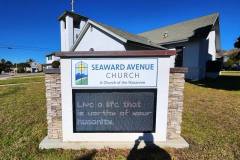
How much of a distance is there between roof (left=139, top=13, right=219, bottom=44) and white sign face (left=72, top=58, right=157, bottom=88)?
16.3 m

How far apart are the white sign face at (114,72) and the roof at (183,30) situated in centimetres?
1632

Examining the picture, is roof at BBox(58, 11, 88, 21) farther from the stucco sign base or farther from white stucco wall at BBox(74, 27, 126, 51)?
the stucco sign base

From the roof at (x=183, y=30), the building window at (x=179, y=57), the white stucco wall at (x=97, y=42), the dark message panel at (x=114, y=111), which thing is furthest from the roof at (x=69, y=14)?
the dark message panel at (x=114, y=111)

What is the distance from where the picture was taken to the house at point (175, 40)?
660 inches

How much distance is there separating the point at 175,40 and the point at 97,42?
8.28 metres

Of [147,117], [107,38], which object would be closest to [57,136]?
[147,117]

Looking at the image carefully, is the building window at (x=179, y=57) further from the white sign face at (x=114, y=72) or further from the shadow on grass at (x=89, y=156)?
the shadow on grass at (x=89, y=156)

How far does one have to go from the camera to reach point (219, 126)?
5645mm

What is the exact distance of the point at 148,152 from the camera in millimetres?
3957

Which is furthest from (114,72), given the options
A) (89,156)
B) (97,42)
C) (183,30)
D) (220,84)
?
(183,30)

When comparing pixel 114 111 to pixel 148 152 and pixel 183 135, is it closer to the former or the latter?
pixel 148 152

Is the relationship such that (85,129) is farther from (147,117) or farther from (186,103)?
(186,103)

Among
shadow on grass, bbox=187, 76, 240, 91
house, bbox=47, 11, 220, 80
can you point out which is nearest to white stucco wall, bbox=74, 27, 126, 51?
house, bbox=47, 11, 220, 80

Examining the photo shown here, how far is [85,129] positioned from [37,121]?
8.59 ft
